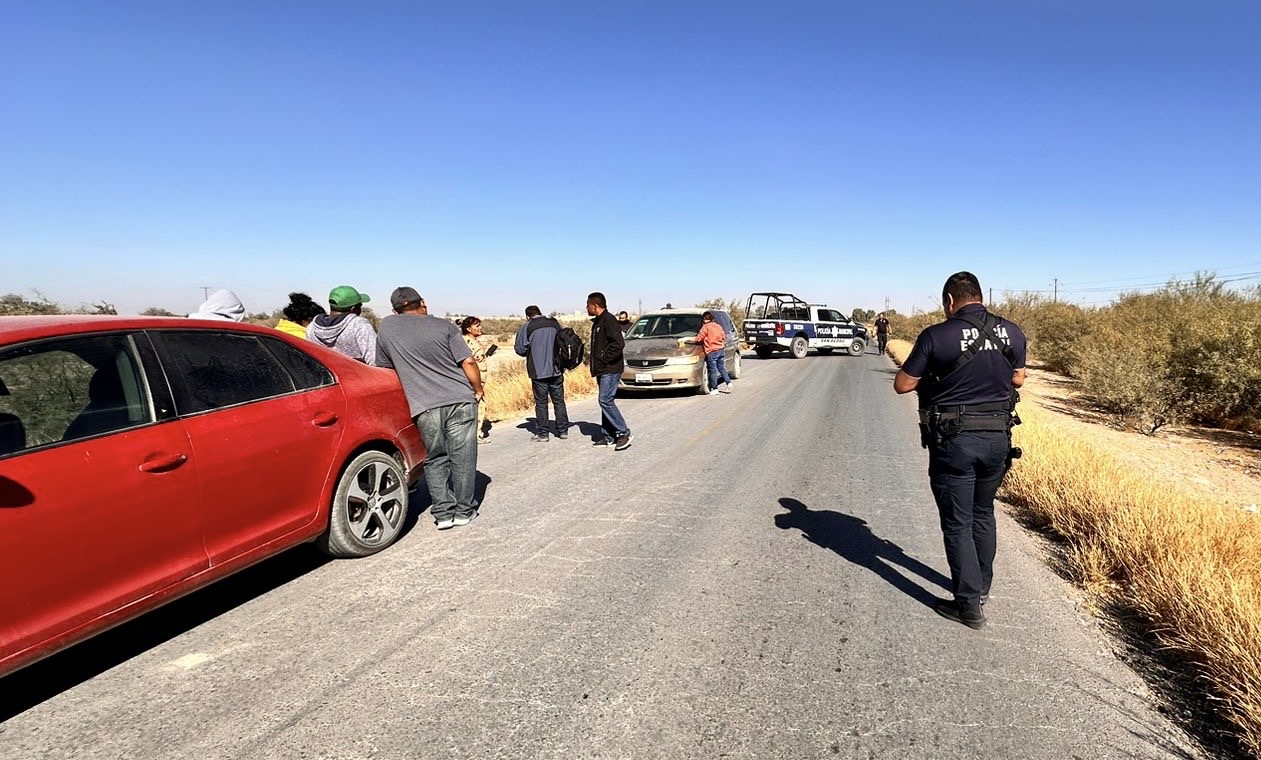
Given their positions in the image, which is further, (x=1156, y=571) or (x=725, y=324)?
(x=725, y=324)

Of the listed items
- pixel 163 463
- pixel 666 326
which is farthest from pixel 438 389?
pixel 666 326

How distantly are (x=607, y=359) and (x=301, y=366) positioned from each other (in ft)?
14.3

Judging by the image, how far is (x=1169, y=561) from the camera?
3430 mm

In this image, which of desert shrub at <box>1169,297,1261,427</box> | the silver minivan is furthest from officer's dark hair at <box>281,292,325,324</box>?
desert shrub at <box>1169,297,1261,427</box>

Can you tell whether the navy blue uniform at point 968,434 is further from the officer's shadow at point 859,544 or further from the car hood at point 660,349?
the car hood at point 660,349

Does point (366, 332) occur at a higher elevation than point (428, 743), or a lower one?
higher

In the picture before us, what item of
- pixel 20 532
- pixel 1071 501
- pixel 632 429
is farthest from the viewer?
pixel 632 429

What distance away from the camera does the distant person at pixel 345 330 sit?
210 inches

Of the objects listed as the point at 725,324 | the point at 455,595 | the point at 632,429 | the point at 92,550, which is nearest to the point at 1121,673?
the point at 455,595

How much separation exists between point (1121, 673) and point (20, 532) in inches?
181

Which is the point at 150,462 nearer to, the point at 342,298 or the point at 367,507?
the point at 367,507

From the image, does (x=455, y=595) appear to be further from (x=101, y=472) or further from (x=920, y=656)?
(x=920, y=656)

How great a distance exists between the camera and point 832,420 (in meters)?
10.1

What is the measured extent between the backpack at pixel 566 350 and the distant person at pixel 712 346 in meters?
5.41
